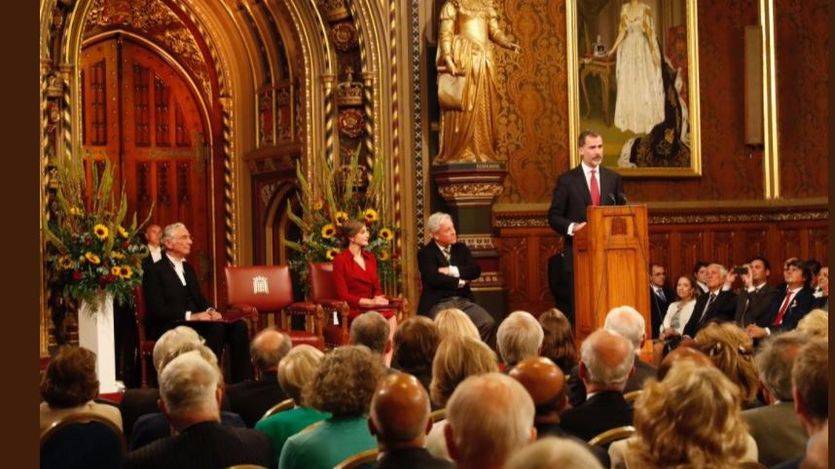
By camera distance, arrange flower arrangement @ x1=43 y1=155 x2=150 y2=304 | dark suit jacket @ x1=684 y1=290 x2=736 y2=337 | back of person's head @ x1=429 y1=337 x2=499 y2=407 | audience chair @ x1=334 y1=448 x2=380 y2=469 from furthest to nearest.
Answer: dark suit jacket @ x1=684 y1=290 x2=736 y2=337 → flower arrangement @ x1=43 y1=155 x2=150 y2=304 → back of person's head @ x1=429 y1=337 x2=499 y2=407 → audience chair @ x1=334 y1=448 x2=380 y2=469

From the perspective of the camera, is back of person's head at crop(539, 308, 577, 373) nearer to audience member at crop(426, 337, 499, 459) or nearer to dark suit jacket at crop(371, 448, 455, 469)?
audience member at crop(426, 337, 499, 459)

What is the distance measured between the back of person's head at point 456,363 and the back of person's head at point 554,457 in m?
2.36

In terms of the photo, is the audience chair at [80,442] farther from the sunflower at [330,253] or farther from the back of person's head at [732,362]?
the sunflower at [330,253]

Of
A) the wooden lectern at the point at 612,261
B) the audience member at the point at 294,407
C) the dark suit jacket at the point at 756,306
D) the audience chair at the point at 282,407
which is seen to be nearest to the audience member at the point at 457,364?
the audience member at the point at 294,407

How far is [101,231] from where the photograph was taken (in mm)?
9305

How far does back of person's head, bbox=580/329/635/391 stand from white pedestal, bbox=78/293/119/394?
545cm

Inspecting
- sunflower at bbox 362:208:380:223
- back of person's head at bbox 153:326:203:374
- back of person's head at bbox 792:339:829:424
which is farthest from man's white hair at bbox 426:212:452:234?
back of person's head at bbox 792:339:829:424

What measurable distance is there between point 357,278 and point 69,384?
5.49 m

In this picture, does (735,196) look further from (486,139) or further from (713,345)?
(713,345)

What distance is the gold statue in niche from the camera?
36.3 ft

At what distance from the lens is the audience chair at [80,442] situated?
3.99 m

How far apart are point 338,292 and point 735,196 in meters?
4.91

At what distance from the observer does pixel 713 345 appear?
4578 mm

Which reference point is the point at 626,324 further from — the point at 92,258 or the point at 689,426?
the point at 92,258
